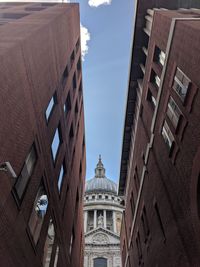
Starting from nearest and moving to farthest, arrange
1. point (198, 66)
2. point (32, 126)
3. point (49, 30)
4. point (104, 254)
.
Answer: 1. point (198, 66)
2. point (32, 126)
3. point (49, 30)
4. point (104, 254)

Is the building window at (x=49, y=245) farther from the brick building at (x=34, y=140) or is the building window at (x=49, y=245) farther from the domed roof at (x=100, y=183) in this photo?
the domed roof at (x=100, y=183)

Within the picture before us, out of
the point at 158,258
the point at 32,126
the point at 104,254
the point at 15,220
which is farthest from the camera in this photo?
the point at 104,254

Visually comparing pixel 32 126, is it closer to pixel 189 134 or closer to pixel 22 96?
pixel 22 96

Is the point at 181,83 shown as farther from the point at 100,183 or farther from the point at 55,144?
the point at 100,183

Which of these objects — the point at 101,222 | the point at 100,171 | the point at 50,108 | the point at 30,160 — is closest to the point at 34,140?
the point at 30,160

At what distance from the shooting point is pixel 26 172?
43.3ft

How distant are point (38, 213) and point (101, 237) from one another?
63.4 m

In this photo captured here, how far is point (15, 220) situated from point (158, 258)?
914 cm

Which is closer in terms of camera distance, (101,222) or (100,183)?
(101,222)

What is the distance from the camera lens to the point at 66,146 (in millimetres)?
22594

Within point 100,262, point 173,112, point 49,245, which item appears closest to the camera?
point 173,112

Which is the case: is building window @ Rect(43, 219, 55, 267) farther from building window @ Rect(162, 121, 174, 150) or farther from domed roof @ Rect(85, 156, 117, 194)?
domed roof @ Rect(85, 156, 117, 194)

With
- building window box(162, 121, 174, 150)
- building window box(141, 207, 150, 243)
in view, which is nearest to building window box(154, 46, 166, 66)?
building window box(162, 121, 174, 150)

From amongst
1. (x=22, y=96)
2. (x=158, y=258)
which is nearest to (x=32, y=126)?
(x=22, y=96)
